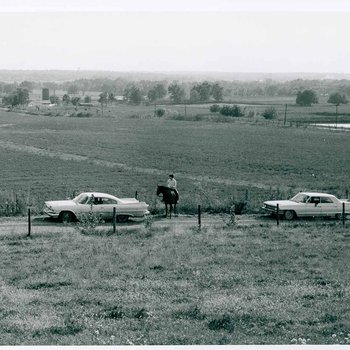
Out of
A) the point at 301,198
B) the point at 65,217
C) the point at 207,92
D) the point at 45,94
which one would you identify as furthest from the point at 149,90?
the point at 65,217


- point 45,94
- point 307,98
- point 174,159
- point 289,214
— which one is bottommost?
point 174,159

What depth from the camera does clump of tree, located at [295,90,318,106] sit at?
13075 cm

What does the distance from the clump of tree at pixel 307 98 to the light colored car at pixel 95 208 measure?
110124 mm

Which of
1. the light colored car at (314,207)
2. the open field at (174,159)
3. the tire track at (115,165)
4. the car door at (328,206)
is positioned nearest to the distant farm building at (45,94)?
the open field at (174,159)

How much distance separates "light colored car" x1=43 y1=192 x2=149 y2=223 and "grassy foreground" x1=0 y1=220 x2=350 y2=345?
1.76m

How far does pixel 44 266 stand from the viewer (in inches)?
691

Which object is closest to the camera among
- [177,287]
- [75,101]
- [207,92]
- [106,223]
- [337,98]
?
[177,287]

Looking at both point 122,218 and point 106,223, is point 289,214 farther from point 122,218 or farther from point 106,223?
point 106,223

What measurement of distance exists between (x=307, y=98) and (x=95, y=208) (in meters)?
113

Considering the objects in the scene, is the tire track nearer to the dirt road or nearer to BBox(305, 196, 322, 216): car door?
BBox(305, 196, 322, 216): car door

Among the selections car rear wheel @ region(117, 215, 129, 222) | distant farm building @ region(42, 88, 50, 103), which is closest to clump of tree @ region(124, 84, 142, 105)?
distant farm building @ region(42, 88, 50, 103)

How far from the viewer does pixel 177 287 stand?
15445 millimetres

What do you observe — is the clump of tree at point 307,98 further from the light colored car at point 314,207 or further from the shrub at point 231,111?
the light colored car at point 314,207

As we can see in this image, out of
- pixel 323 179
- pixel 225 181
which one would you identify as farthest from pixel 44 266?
pixel 323 179
